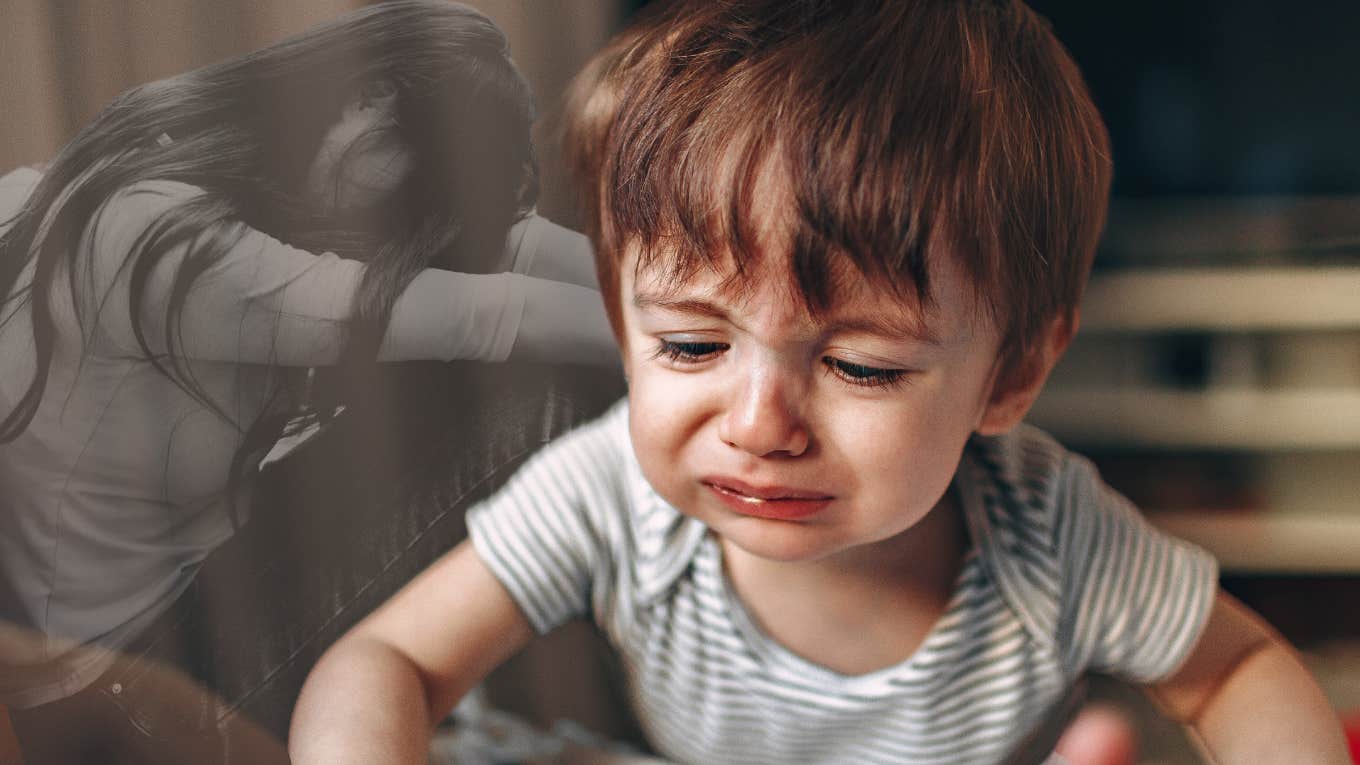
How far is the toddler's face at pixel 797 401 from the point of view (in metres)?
0.42

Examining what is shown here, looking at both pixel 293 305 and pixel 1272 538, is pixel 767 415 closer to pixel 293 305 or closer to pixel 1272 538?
pixel 293 305

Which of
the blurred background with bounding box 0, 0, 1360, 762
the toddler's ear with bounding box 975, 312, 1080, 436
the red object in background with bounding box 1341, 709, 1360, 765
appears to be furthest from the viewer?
the blurred background with bounding box 0, 0, 1360, 762

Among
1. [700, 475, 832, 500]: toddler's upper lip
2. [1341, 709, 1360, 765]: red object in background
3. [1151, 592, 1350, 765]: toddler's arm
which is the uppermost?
[700, 475, 832, 500]: toddler's upper lip

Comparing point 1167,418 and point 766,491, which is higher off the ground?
point 766,491

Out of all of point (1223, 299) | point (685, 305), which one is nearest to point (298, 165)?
point (685, 305)

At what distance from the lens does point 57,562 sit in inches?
16.3

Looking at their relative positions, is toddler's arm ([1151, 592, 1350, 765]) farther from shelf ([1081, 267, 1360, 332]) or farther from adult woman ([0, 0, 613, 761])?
adult woman ([0, 0, 613, 761])

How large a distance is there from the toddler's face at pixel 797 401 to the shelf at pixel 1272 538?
0.45 metres

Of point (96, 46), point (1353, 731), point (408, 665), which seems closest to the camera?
point (96, 46)

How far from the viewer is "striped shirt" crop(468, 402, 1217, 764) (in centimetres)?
59

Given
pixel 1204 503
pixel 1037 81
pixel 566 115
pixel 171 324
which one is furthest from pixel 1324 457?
pixel 171 324

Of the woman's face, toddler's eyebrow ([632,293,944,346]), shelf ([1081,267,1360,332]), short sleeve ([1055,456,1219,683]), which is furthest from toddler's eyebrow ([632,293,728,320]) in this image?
shelf ([1081,267,1360,332])

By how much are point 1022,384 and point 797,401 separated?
157 mm

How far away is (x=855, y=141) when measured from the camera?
1.35 feet
